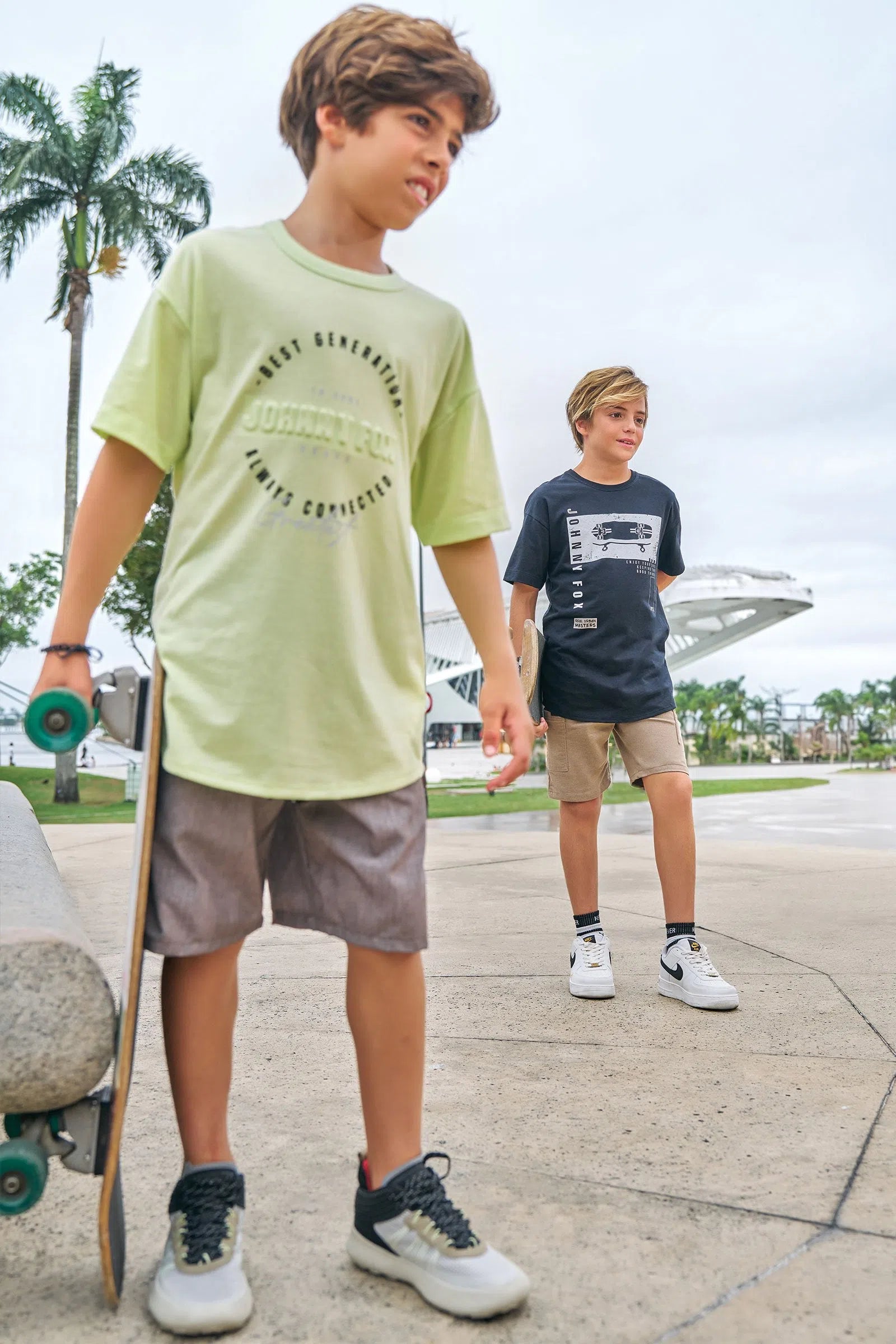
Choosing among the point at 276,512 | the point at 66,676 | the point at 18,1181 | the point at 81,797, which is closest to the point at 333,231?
the point at 276,512

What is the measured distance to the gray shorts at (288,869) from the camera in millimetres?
1562

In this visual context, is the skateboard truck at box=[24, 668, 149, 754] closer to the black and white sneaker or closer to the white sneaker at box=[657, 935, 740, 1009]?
the black and white sneaker

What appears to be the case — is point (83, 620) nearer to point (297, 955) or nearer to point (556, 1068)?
point (556, 1068)

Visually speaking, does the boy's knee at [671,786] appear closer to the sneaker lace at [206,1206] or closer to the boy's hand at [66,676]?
the sneaker lace at [206,1206]

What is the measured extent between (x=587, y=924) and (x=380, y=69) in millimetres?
2436

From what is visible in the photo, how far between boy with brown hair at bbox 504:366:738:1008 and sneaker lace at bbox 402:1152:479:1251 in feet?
5.36

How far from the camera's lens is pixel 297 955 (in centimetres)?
381

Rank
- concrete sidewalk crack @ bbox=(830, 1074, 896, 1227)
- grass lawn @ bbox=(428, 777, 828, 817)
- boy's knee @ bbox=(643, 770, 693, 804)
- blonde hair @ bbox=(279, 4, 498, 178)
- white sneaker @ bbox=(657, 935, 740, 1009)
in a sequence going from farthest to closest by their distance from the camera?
grass lawn @ bbox=(428, 777, 828, 817), boy's knee @ bbox=(643, 770, 693, 804), white sneaker @ bbox=(657, 935, 740, 1009), concrete sidewalk crack @ bbox=(830, 1074, 896, 1227), blonde hair @ bbox=(279, 4, 498, 178)

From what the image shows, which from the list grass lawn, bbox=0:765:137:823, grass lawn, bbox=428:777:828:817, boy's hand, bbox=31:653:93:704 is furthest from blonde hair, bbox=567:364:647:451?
grass lawn, bbox=0:765:137:823

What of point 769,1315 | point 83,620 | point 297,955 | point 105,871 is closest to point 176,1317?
point 769,1315

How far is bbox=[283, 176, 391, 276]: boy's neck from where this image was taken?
66.8 inches

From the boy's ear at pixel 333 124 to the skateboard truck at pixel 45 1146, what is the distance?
138cm

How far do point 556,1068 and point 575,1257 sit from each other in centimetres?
90

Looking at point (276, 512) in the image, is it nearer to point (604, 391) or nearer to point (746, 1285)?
point (746, 1285)
